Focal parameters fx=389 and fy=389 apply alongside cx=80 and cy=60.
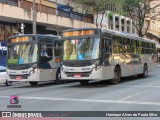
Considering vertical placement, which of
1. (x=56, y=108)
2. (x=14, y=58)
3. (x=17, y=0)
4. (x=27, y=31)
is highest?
(x=17, y=0)

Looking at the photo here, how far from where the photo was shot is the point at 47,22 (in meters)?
40.4

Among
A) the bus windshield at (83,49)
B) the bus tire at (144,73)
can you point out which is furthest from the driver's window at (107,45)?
the bus tire at (144,73)

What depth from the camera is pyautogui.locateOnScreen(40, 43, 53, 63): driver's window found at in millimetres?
22148

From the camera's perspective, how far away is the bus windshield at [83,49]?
1981cm

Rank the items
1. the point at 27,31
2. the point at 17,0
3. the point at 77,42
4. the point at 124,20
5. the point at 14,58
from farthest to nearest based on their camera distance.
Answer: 1. the point at 124,20
2. the point at 27,31
3. the point at 17,0
4. the point at 14,58
5. the point at 77,42

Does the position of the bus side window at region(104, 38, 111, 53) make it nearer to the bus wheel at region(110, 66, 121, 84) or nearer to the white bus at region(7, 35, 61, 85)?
the bus wheel at region(110, 66, 121, 84)

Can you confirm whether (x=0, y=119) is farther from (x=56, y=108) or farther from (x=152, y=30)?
(x=152, y=30)

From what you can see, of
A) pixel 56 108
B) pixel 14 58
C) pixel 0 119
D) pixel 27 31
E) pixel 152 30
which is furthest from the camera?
pixel 152 30

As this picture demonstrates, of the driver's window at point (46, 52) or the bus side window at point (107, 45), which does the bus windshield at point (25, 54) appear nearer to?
the driver's window at point (46, 52)

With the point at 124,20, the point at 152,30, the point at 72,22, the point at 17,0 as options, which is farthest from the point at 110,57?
the point at 152,30

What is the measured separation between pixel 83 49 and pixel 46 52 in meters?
3.44

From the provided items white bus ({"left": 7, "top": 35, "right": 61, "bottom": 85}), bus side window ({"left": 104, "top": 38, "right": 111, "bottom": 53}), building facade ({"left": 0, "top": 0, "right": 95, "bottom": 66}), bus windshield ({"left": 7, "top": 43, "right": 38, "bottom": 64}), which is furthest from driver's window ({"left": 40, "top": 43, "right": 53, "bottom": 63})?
building facade ({"left": 0, "top": 0, "right": 95, "bottom": 66})

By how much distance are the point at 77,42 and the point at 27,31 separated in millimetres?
21400

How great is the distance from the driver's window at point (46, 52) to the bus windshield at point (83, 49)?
2.25 meters
